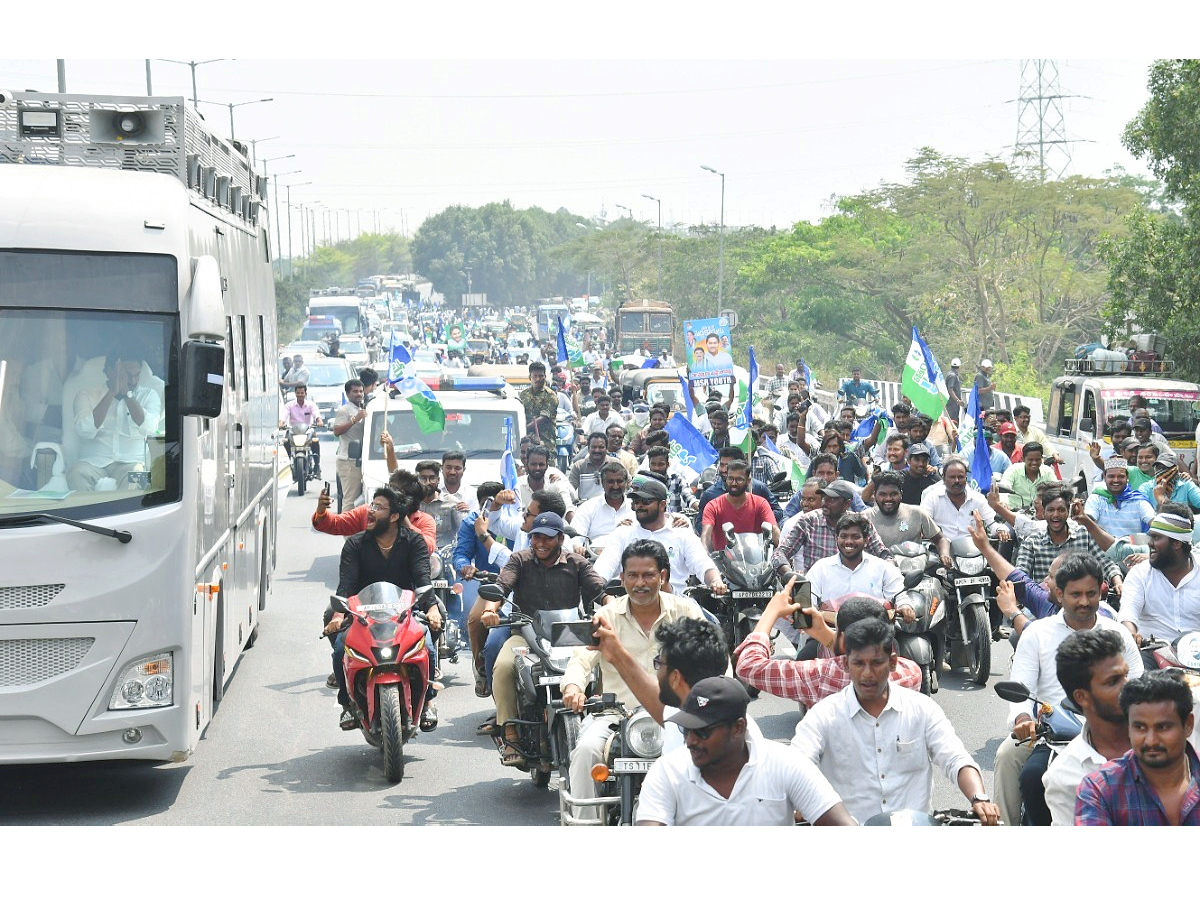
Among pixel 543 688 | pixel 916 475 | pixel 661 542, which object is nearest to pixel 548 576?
pixel 543 688

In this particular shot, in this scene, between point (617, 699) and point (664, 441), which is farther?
point (664, 441)

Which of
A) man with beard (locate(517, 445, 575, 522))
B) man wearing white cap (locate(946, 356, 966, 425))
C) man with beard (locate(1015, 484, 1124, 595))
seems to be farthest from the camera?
man wearing white cap (locate(946, 356, 966, 425))

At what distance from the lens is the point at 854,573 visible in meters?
9.20

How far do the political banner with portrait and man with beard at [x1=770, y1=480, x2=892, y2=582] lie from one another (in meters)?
13.7

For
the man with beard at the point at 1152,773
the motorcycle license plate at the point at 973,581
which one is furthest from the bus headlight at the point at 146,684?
the motorcycle license plate at the point at 973,581

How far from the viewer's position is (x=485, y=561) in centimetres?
1123

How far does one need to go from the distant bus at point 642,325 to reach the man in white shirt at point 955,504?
5236 centimetres

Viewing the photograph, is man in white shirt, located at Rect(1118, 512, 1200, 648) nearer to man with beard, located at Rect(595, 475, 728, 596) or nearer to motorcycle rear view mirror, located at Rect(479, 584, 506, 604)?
man with beard, located at Rect(595, 475, 728, 596)

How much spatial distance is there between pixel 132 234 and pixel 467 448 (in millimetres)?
8960

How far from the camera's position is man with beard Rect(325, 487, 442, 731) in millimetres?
9539

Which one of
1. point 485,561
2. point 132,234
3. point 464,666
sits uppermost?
point 132,234

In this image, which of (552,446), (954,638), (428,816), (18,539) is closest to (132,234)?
(18,539)

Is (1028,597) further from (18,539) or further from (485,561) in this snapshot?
(18,539)

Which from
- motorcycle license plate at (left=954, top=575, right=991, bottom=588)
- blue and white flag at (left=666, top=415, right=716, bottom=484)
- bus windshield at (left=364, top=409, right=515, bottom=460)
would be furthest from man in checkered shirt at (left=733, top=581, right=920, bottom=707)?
bus windshield at (left=364, top=409, right=515, bottom=460)
